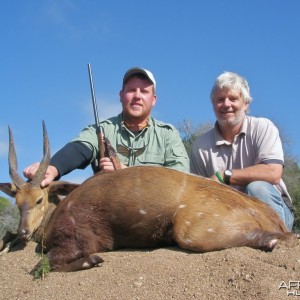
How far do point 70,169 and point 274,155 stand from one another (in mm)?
2204

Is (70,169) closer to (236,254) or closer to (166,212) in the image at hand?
(166,212)

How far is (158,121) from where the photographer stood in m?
6.85

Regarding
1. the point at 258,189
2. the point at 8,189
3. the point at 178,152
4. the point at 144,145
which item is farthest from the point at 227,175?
the point at 8,189

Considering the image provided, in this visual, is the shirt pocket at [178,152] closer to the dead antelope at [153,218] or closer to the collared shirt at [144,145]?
the collared shirt at [144,145]

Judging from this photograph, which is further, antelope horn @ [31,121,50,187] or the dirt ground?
antelope horn @ [31,121,50,187]

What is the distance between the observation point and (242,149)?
19.9 feet

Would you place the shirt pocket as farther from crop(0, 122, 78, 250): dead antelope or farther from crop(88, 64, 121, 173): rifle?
crop(0, 122, 78, 250): dead antelope

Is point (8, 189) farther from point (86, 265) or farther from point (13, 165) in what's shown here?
point (86, 265)

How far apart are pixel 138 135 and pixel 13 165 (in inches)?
64.1

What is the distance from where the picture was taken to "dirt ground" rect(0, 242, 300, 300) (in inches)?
142

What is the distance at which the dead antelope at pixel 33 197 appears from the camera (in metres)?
5.24

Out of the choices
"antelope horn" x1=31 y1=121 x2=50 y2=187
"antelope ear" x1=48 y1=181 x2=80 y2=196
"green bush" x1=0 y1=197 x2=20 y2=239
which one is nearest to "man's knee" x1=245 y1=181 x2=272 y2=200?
"antelope ear" x1=48 y1=181 x2=80 y2=196

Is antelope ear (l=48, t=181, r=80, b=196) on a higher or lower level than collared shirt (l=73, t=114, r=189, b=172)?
lower

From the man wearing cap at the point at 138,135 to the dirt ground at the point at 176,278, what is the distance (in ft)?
6.69
